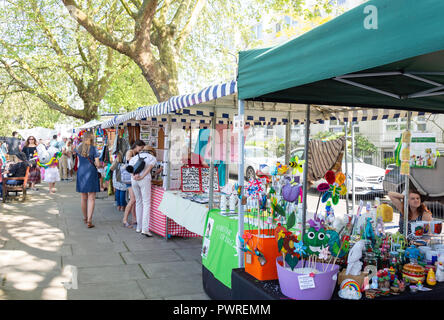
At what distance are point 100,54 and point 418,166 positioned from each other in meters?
17.4

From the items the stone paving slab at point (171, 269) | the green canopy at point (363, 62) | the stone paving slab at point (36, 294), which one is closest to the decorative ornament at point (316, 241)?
the green canopy at point (363, 62)

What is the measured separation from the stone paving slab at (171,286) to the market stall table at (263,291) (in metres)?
1.31

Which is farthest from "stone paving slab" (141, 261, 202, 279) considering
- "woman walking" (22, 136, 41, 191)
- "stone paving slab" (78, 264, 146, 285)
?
"woman walking" (22, 136, 41, 191)

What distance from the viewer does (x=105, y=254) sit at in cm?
589

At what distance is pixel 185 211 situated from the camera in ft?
18.6

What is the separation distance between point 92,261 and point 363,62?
15.9 feet

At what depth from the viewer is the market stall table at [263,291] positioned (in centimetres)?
268

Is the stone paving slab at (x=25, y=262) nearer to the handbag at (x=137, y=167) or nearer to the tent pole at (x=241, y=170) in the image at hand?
the handbag at (x=137, y=167)

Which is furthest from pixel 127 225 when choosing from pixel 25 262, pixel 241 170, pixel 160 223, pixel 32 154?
pixel 32 154

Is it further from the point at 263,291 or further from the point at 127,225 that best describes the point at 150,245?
the point at 263,291

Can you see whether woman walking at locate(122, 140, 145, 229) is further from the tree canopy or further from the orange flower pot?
the orange flower pot
